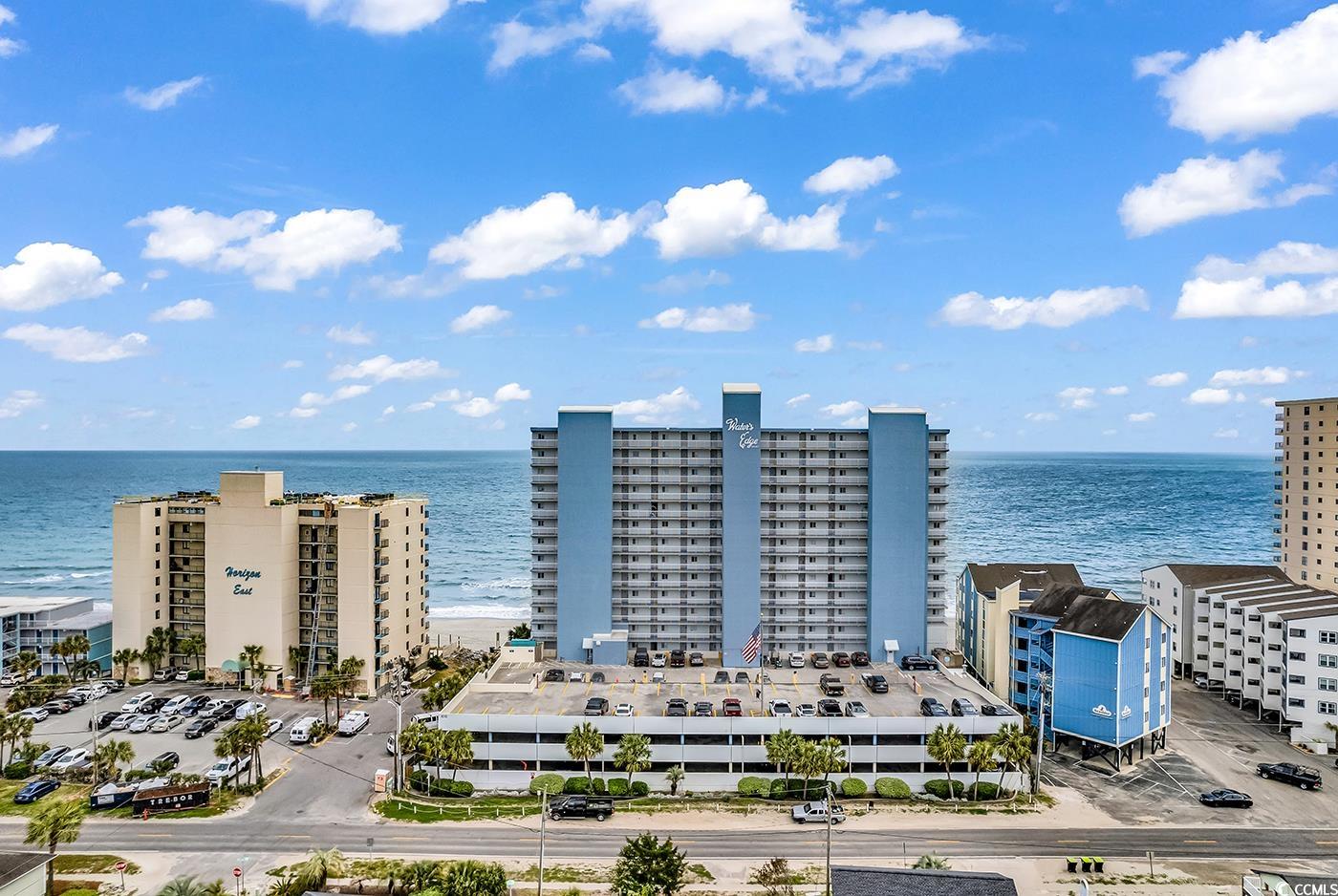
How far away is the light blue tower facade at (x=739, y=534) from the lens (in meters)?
84.6

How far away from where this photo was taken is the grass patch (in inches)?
1890

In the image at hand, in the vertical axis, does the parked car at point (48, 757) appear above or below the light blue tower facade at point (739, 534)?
below

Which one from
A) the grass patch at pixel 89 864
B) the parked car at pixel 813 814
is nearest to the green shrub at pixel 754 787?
the parked car at pixel 813 814

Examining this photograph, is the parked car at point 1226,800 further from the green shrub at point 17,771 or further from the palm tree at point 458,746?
the green shrub at point 17,771

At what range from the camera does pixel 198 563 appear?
90.2 meters

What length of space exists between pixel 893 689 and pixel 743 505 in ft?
77.6

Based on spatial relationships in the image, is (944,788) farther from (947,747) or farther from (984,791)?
(947,747)

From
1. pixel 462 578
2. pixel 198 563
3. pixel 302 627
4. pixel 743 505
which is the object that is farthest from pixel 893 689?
pixel 462 578

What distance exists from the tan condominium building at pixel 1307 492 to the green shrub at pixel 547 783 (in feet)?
304

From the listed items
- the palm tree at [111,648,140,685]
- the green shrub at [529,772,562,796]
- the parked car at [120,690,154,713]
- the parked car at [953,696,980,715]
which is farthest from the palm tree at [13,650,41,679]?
the parked car at [953,696,980,715]

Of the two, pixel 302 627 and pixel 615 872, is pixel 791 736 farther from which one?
pixel 302 627

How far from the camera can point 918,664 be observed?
265ft

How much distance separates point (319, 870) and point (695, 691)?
34.9 metres

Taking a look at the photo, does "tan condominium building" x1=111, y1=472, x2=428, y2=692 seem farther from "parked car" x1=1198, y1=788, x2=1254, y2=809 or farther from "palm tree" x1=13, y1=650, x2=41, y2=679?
"parked car" x1=1198, y1=788, x2=1254, y2=809
